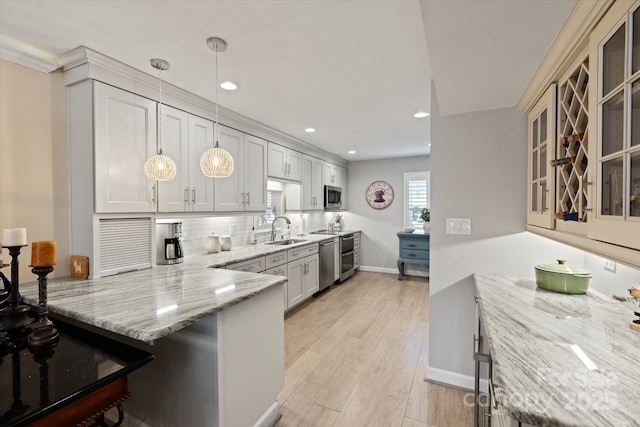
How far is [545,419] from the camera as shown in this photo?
0.69 metres

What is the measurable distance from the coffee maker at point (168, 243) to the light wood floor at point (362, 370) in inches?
55.7

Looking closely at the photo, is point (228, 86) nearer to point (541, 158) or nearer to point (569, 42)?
point (569, 42)

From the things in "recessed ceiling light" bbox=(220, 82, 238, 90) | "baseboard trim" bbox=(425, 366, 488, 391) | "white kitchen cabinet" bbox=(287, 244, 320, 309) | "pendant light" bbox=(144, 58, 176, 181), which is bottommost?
"baseboard trim" bbox=(425, 366, 488, 391)

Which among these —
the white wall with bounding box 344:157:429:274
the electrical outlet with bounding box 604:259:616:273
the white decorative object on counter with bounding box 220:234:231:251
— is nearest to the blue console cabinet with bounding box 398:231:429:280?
the white wall with bounding box 344:157:429:274

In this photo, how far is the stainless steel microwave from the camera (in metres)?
5.30

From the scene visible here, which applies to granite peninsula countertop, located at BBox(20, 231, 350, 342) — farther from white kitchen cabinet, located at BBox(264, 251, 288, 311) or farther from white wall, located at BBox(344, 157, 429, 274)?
white wall, located at BBox(344, 157, 429, 274)

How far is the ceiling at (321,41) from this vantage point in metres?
1.18

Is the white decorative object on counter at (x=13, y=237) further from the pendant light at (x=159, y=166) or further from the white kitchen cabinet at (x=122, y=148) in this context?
the pendant light at (x=159, y=166)

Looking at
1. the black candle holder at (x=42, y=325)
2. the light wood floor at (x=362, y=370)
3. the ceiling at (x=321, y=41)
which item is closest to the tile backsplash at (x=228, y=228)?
the light wood floor at (x=362, y=370)

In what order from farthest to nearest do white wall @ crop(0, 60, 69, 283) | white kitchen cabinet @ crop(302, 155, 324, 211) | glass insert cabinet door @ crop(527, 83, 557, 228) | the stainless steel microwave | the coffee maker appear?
1. the stainless steel microwave
2. white kitchen cabinet @ crop(302, 155, 324, 211)
3. the coffee maker
4. white wall @ crop(0, 60, 69, 283)
5. glass insert cabinet door @ crop(527, 83, 557, 228)

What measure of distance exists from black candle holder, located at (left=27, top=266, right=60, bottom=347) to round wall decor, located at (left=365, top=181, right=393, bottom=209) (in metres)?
5.41

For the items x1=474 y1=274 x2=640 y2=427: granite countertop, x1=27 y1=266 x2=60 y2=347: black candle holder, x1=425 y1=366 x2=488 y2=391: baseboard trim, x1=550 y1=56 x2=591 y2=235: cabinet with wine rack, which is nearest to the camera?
x1=474 y1=274 x2=640 y2=427: granite countertop

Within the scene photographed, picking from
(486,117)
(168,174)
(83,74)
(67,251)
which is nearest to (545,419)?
(486,117)

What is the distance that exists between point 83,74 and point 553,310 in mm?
3174
